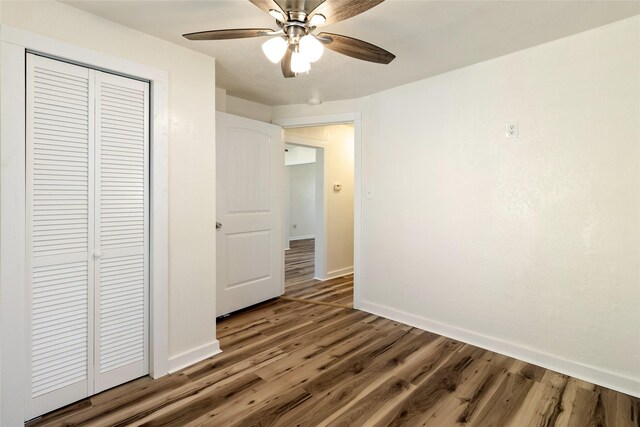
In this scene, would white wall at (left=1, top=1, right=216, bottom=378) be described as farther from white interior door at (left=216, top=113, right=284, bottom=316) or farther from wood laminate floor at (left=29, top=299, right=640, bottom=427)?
white interior door at (left=216, top=113, right=284, bottom=316)

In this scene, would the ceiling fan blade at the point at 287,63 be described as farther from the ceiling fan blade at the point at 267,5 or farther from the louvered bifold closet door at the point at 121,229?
the louvered bifold closet door at the point at 121,229

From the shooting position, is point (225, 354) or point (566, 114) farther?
point (225, 354)

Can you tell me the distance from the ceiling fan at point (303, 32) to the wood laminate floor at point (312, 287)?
2.57 m

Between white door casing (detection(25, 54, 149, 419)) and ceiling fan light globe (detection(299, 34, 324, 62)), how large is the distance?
118 centimetres

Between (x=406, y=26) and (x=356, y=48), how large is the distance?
0.49 meters

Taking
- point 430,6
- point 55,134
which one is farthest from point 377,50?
point 55,134

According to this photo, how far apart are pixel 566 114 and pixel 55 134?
3076mm

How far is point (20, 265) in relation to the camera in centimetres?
153

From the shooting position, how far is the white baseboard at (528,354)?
187 cm

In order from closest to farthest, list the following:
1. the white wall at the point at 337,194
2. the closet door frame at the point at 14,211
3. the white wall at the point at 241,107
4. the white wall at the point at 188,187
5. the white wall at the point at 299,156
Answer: the closet door frame at the point at 14,211 < the white wall at the point at 188,187 < the white wall at the point at 241,107 < the white wall at the point at 337,194 < the white wall at the point at 299,156

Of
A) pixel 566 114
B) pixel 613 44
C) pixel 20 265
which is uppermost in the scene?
pixel 613 44

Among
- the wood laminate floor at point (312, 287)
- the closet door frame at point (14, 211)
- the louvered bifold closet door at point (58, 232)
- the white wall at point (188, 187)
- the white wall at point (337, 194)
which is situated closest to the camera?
the closet door frame at point (14, 211)

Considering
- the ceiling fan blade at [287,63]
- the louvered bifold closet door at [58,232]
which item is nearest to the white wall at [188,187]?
the louvered bifold closet door at [58,232]

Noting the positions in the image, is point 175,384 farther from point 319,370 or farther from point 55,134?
point 55,134
